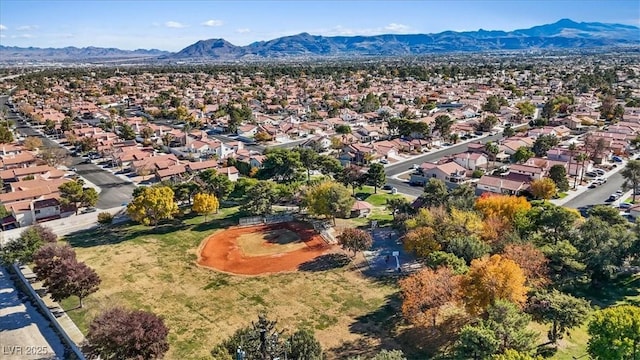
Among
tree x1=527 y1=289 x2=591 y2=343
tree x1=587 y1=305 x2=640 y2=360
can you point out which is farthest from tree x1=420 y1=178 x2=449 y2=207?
tree x1=587 y1=305 x2=640 y2=360

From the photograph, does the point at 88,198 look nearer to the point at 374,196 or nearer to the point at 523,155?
the point at 374,196

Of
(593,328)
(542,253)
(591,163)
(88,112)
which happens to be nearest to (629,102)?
(591,163)

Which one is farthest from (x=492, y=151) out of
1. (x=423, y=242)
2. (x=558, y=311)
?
(x=558, y=311)

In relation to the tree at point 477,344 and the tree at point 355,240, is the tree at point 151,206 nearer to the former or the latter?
the tree at point 355,240

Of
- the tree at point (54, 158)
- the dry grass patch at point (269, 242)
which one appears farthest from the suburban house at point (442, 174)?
the tree at point (54, 158)

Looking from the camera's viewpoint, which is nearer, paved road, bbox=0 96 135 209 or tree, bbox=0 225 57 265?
tree, bbox=0 225 57 265

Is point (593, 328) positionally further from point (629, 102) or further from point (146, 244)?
point (629, 102)

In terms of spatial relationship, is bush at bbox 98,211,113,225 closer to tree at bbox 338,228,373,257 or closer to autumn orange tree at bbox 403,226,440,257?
tree at bbox 338,228,373,257
